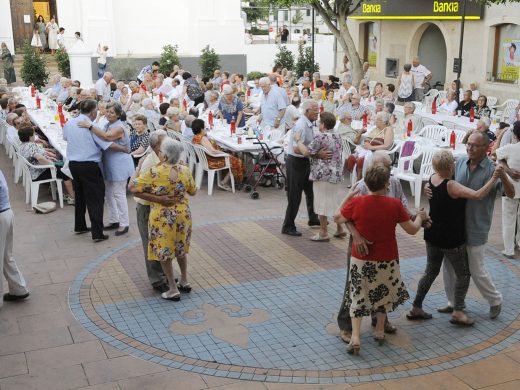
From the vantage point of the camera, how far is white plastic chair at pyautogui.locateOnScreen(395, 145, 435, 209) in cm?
1055

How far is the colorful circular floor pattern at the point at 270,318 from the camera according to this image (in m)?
5.77

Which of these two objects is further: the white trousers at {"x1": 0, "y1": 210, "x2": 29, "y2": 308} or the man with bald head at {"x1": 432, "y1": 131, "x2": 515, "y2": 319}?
the white trousers at {"x1": 0, "y1": 210, "x2": 29, "y2": 308}

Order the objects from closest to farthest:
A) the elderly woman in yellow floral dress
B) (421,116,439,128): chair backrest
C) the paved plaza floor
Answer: the paved plaza floor
the elderly woman in yellow floral dress
(421,116,439,128): chair backrest

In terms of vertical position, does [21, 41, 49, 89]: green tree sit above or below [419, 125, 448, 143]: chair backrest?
above

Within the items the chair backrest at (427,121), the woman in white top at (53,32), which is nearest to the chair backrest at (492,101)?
the chair backrest at (427,121)

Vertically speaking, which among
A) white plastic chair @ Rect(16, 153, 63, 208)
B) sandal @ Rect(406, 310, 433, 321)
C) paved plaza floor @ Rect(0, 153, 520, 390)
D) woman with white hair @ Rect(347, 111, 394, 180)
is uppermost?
woman with white hair @ Rect(347, 111, 394, 180)

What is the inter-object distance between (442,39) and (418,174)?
1382 cm

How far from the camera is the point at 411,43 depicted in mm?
23375

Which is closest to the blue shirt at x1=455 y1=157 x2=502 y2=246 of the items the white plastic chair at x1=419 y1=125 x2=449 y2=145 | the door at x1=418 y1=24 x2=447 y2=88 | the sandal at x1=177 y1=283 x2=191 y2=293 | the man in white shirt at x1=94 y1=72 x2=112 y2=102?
the sandal at x1=177 y1=283 x2=191 y2=293

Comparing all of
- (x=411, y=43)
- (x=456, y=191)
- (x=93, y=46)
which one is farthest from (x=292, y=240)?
(x=93, y=46)

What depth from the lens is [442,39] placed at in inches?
920

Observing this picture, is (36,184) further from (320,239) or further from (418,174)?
(418,174)

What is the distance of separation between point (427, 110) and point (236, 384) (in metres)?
11.2

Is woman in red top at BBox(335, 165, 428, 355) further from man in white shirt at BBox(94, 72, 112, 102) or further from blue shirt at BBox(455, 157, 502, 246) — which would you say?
man in white shirt at BBox(94, 72, 112, 102)
